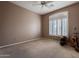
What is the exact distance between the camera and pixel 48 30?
671 centimetres

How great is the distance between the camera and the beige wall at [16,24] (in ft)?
13.8

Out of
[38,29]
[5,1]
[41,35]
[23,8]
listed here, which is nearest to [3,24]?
[5,1]

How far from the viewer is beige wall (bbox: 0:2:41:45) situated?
4.20 metres

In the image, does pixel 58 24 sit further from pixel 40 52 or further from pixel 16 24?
pixel 40 52

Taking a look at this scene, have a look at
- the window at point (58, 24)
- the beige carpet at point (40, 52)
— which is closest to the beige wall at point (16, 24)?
the beige carpet at point (40, 52)

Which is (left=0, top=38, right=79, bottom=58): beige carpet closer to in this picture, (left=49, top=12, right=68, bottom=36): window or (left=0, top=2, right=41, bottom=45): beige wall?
(left=0, top=2, right=41, bottom=45): beige wall

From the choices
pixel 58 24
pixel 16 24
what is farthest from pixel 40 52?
pixel 58 24

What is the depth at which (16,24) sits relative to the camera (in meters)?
4.83

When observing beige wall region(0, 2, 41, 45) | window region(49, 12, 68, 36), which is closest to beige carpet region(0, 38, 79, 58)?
beige wall region(0, 2, 41, 45)

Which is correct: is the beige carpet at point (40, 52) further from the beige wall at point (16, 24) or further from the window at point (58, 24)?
the window at point (58, 24)

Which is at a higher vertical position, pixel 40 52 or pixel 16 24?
pixel 16 24

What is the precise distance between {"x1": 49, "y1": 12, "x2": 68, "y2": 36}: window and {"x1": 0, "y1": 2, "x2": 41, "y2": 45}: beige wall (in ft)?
4.60

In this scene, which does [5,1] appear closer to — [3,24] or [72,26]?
[3,24]

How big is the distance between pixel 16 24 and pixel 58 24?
3292 mm
